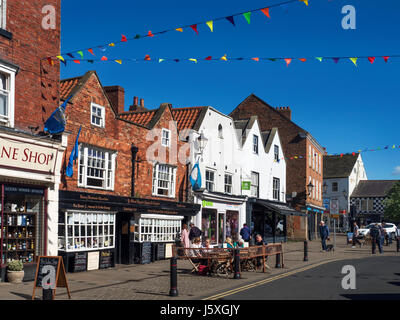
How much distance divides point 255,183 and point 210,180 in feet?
22.7

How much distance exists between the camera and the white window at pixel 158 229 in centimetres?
2139

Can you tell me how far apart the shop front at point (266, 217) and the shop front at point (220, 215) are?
4.51ft

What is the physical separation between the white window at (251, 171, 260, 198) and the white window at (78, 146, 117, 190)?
15.4 meters

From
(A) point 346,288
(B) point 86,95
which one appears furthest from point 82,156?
(A) point 346,288

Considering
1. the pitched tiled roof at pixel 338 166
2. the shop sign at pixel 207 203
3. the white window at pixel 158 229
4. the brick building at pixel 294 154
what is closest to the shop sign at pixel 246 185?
the shop sign at pixel 207 203

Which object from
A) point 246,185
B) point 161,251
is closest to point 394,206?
point 246,185

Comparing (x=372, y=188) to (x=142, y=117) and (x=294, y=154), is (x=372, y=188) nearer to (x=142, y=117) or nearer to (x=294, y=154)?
(x=294, y=154)

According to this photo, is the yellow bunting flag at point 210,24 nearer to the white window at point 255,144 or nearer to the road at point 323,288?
the road at point 323,288

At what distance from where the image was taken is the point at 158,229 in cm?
2253

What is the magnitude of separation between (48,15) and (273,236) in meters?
24.1

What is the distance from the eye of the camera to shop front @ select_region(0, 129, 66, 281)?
47.8ft

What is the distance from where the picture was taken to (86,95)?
1847 cm

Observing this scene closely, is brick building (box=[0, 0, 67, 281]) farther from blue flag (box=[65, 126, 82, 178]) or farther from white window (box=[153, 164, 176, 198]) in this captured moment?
white window (box=[153, 164, 176, 198])

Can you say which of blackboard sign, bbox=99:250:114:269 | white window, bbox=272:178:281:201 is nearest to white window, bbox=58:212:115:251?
blackboard sign, bbox=99:250:114:269
